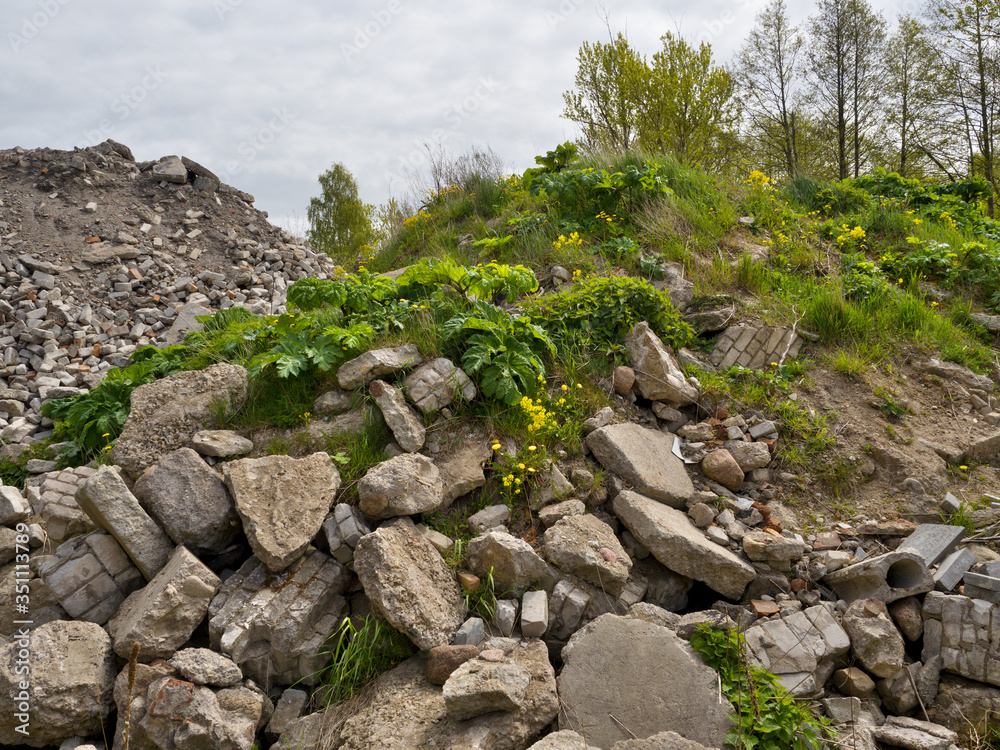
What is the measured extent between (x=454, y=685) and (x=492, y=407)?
2237 mm

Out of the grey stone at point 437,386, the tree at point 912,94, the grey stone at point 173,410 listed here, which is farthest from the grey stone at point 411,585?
the tree at point 912,94

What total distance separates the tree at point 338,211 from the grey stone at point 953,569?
2234cm

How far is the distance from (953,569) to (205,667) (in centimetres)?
453

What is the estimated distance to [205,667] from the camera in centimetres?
319

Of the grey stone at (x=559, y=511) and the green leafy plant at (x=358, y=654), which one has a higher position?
the grey stone at (x=559, y=511)

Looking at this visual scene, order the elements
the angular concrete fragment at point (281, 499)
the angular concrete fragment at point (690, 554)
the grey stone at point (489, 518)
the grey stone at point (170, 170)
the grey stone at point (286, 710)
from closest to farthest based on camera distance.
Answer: the grey stone at point (286, 710), the angular concrete fragment at point (281, 499), the angular concrete fragment at point (690, 554), the grey stone at point (489, 518), the grey stone at point (170, 170)

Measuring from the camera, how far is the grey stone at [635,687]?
299 centimetres

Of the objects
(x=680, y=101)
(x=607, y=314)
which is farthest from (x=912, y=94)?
(x=607, y=314)

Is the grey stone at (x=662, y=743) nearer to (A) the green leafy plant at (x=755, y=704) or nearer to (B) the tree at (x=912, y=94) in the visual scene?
(A) the green leafy plant at (x=755, y=704)

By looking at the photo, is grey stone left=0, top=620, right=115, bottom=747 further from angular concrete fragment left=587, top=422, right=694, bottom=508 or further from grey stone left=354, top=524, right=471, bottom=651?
angular concrete fragment left=587, top=422, right=694, bottom=508

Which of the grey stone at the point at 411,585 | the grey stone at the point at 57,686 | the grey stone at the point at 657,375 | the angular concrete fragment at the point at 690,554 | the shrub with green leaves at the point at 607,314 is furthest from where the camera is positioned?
the shrub with green leaves at the point at 607,314

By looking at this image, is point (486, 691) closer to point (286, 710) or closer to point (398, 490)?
point (286, 710)

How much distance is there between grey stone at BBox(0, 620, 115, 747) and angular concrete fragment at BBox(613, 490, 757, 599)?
334 centimetres

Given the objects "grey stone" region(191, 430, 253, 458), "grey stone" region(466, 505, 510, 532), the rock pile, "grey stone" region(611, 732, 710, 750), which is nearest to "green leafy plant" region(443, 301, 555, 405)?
the rock pile
